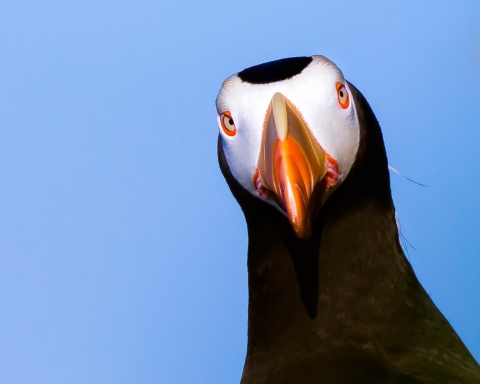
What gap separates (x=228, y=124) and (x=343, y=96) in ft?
0.51

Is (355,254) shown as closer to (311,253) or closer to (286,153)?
(311,253)

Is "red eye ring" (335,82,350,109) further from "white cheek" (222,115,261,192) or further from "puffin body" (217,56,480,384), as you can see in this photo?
"white cheek" (222,115,261,192)

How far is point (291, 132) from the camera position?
3.21 feet

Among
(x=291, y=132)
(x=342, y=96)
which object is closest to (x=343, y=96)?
(x=342, y=96)

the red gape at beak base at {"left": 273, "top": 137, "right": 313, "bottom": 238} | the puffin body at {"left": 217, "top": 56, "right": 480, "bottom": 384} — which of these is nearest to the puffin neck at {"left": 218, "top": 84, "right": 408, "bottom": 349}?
the puffin body at {"left": 217, "top": 56, "right": 480, "bottom": 384}

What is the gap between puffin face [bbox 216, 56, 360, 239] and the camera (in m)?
0.96

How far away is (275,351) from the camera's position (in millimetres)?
1130

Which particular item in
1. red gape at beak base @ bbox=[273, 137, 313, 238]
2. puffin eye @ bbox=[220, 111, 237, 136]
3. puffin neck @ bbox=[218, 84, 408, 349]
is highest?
puffin eye @ bbox=[220, 111, 237, 136]

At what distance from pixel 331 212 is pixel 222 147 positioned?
0.60 feet

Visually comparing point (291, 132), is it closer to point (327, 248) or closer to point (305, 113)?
point (305, 113)

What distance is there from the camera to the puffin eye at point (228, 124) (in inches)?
42.5

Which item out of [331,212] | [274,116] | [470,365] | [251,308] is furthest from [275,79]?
[470,365]

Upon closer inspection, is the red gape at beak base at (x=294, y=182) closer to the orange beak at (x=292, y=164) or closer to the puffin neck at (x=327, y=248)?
the orange beak at (x=292, y=164)

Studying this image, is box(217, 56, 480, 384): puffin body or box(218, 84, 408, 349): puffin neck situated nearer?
box(217, 56, 480, 384): puffin body
